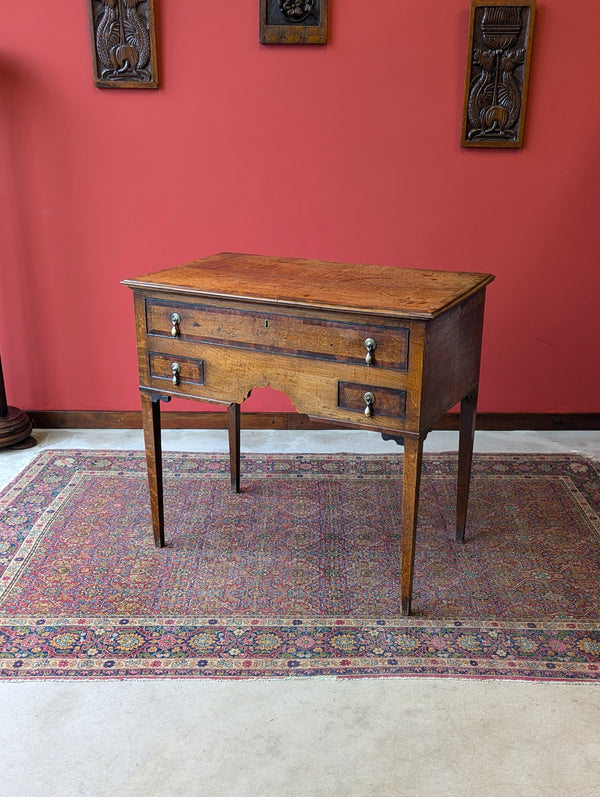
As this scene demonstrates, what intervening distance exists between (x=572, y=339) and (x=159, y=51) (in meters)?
2.28

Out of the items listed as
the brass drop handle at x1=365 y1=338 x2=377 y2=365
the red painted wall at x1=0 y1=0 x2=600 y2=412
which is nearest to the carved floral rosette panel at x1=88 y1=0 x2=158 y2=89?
the red painted wall at x1=0 y1=0 x2=600 y2=412

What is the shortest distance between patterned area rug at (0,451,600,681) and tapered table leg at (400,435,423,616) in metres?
0.10

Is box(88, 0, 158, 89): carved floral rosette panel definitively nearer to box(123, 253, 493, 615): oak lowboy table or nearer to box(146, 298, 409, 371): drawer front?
box(123, 253, 493, 615): oak lowboy table

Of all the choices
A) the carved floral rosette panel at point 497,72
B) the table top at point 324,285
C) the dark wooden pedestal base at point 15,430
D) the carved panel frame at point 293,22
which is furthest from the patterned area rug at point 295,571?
the carved panel frame at point 293,22

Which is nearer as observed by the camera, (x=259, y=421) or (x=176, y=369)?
(x=176, y=369)

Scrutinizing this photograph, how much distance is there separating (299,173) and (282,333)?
4.95 ft

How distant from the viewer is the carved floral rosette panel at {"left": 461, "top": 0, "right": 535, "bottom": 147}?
3363mm

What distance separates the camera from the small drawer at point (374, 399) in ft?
7.38

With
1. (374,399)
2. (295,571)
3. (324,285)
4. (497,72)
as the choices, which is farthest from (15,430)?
(497,72)

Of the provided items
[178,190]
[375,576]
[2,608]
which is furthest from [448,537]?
[178,190]

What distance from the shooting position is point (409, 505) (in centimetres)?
235

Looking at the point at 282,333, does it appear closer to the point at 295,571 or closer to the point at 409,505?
the point at 409,505

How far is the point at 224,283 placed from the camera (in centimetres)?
248

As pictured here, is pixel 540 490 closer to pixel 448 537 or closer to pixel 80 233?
pixel 448 537
